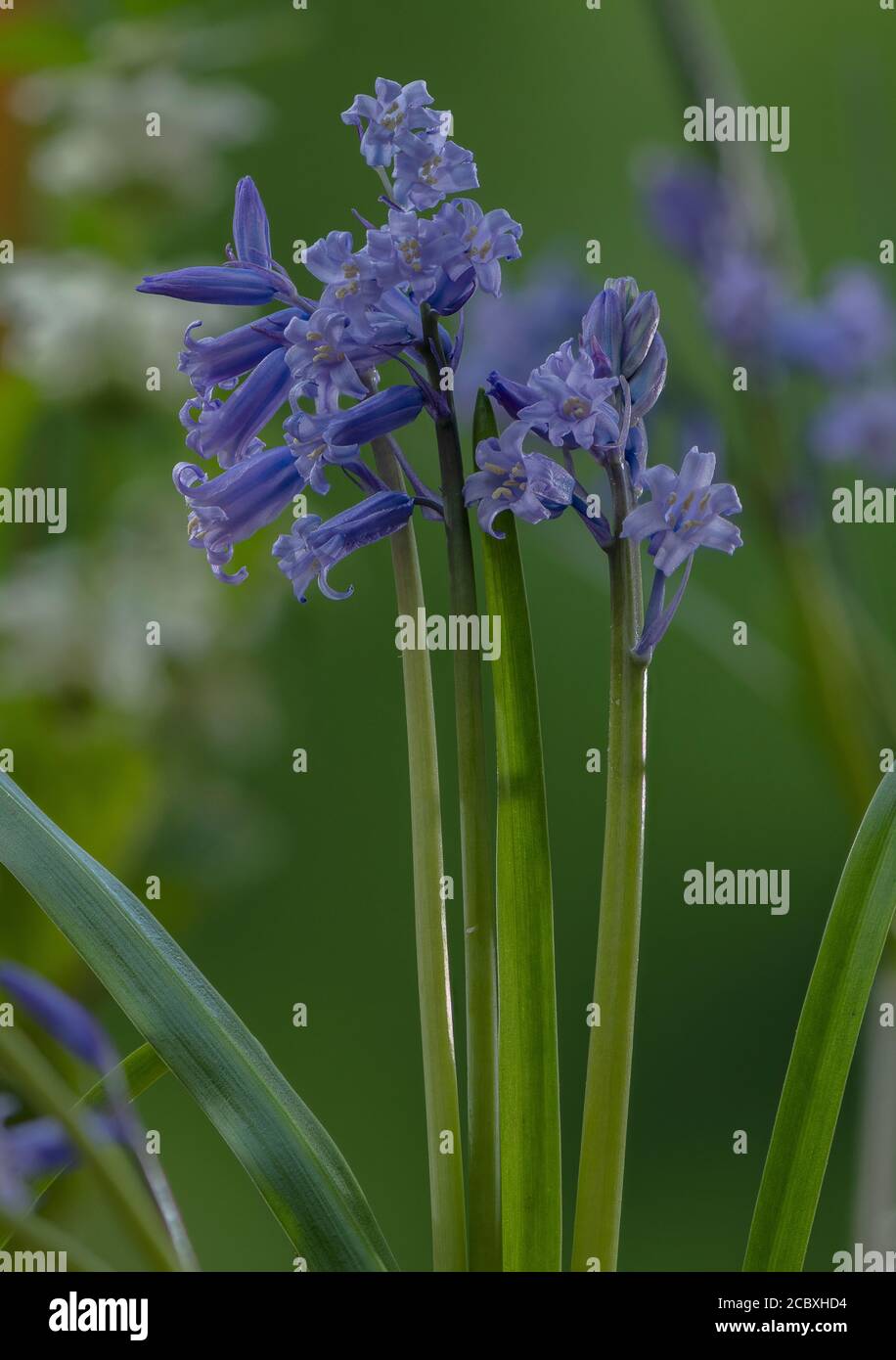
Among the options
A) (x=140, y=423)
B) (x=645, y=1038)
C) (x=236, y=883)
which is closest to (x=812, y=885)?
(x=645, y=1038)

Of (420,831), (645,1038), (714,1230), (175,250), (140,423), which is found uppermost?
(175,250)

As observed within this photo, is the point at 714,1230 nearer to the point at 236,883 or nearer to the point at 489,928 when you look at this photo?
the point at 236,883

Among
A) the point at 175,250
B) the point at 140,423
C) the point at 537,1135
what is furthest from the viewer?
the point at 175,250

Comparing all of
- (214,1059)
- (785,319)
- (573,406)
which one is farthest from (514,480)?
(785,319)

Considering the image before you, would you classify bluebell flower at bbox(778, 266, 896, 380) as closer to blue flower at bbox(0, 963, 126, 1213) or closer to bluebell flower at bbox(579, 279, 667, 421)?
bluebell flower at bbox(579, 279, 667, 421)

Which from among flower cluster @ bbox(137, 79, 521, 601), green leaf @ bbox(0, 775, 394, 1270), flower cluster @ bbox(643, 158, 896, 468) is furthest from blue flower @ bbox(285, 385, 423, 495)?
flower cluster @ bbox(643, 158, 896, 468)
